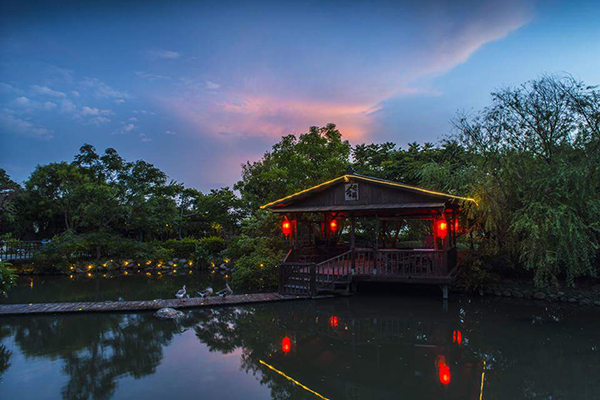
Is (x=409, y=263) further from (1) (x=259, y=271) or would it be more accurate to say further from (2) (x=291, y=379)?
(2) (x=291, y=379)

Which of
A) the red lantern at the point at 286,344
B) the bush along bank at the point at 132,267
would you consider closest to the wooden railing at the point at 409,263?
the red lantern at the point at 286,344

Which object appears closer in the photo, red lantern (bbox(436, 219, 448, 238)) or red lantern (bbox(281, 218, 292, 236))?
red lantern (bbox(436, 219, 448, 238))

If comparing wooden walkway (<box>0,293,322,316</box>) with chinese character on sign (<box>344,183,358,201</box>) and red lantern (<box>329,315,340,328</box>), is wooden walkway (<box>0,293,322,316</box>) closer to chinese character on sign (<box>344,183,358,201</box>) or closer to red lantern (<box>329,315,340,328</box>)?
red lantern (<box>329,315,340,328</box>)

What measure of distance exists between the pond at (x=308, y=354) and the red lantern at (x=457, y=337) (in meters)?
0.02

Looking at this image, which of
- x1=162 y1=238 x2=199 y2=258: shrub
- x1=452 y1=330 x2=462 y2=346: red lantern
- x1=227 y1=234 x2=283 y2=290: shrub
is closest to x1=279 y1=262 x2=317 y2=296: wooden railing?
x1=227 y1=234 x2=283 y2=290: shrub

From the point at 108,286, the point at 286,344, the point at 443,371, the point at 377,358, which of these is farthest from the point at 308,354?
the point at 108,286

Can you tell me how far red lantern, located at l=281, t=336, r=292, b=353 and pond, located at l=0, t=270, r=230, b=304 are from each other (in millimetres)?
6614

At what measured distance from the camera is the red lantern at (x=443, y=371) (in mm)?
5379

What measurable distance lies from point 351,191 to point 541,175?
595 centimetres

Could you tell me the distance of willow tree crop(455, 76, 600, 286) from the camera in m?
9.88

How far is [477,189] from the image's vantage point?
11844mm

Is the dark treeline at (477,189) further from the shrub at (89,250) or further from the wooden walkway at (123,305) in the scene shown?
the wooden walkway at (123,305)

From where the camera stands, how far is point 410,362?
615 centimetres

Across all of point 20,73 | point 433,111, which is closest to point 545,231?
point 433,111
